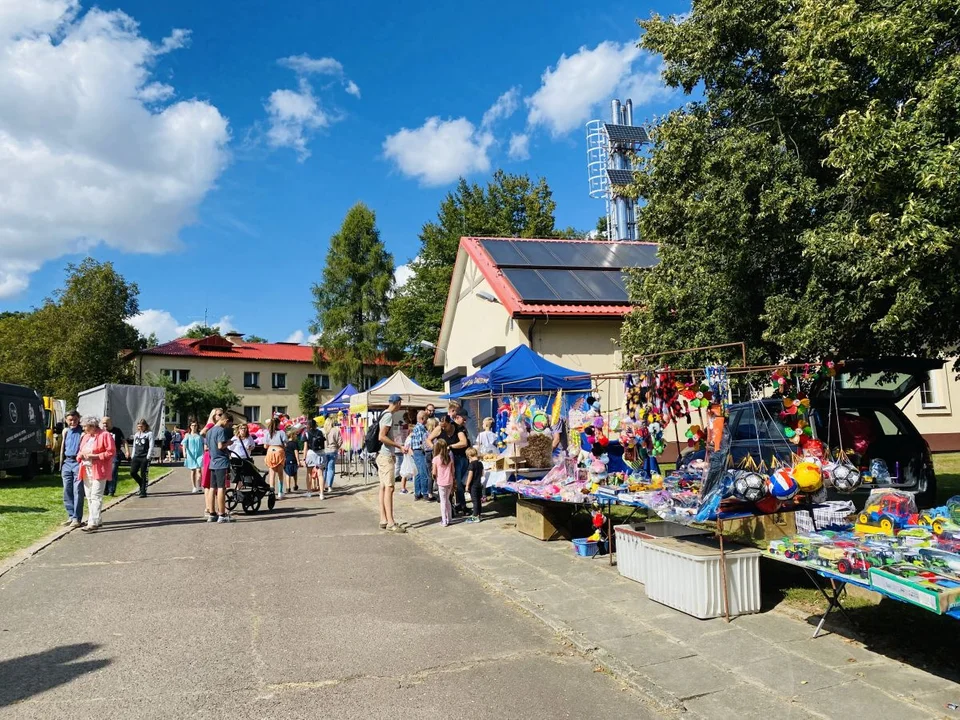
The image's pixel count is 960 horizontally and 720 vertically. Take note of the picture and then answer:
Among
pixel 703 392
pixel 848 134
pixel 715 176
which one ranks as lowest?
pixel 703 392

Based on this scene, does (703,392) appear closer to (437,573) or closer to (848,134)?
(848,134)

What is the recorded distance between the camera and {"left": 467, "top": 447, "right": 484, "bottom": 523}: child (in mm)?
11113

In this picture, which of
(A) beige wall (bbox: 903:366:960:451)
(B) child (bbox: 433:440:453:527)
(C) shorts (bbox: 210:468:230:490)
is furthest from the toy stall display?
(A) beige wall (bbox: 903:366:960:451)

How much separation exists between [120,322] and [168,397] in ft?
19.7

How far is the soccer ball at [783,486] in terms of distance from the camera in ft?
18.9

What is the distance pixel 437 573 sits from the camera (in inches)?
304

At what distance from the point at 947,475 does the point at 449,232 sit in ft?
96.0

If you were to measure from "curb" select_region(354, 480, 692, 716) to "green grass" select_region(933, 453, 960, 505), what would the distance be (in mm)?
6897

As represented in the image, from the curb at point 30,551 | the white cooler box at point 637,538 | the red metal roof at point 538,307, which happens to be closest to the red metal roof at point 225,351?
the red metal roof at point 538,307

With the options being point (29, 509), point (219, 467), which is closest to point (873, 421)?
point (219, 467)

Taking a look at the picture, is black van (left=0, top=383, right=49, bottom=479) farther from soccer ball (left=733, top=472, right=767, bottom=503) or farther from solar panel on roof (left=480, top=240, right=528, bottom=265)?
soccer ball (left=733, top=472, right=767, bottom=503)

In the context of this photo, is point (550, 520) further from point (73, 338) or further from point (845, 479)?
point (73, 338)

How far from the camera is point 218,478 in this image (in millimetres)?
11234

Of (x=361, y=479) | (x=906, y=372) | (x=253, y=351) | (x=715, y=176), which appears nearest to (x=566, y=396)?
(x=715, y=176)
